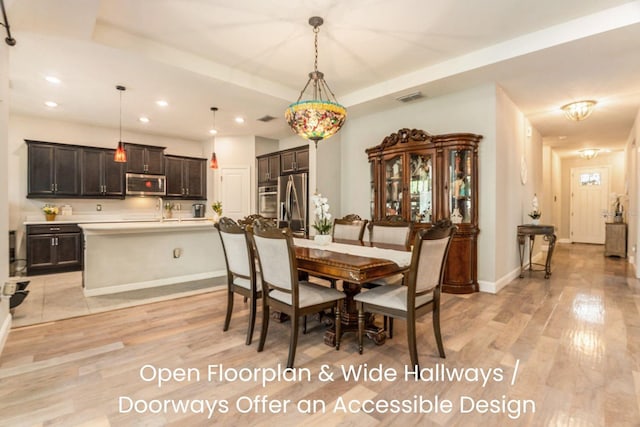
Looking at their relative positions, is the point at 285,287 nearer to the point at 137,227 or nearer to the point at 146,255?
the point at 137,227

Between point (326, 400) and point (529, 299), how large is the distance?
315 centimetres

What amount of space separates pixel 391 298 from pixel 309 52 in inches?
111

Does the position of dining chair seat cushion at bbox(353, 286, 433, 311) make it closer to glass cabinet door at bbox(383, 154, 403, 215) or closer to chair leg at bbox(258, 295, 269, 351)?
chair leg at bbox(258, 295, 269, 351)

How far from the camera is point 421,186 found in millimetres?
4426

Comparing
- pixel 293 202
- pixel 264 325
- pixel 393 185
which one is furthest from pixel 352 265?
pixel 293 202

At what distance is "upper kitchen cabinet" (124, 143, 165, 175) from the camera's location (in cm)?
620

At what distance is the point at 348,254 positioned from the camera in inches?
99.7

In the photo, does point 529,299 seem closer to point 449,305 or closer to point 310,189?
point 449,305

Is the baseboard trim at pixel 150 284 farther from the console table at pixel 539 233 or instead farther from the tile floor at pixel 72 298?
the console table at pixel 539 233

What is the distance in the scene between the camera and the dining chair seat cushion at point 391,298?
2.20 m

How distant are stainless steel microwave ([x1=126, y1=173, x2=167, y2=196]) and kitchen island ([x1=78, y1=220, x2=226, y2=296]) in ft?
6.20

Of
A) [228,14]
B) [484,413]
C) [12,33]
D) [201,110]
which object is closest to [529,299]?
[484,413]

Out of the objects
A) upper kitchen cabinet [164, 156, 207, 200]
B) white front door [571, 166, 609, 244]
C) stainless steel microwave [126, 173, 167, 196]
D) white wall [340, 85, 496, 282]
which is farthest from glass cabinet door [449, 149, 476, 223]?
white front door [571, 166, 609, 244]

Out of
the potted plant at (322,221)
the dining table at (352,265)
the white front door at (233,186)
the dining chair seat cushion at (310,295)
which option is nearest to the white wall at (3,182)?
the dining chair seat cushion at (310,295)
